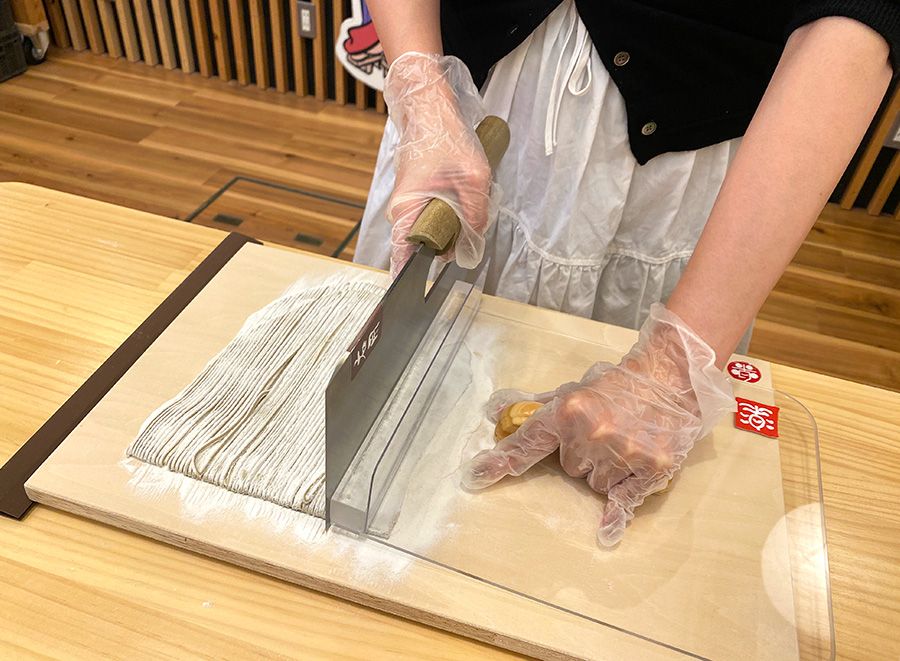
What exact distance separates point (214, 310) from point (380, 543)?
38cm

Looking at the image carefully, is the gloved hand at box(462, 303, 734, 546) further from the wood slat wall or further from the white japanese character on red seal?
the wood slat wall

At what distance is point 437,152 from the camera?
0.83 meters

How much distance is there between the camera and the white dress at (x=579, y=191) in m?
0.93

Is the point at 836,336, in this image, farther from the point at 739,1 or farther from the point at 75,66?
the point at 75,66

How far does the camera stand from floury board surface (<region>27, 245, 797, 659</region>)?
0.63 m

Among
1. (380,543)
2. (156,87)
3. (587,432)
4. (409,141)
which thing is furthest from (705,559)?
(156,87)

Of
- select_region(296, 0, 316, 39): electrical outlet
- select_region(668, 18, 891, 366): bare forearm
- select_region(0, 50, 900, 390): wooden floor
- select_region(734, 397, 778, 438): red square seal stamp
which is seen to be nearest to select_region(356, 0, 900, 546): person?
select_region(668, 18, 891, 366): bare forearm

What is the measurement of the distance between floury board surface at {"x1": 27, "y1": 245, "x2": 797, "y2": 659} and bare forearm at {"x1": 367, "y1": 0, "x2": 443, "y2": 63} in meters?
0.47

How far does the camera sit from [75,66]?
3.07 m

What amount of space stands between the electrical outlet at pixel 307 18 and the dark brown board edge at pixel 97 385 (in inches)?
80.1

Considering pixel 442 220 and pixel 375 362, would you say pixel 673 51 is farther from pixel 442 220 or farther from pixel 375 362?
pixel 375 362

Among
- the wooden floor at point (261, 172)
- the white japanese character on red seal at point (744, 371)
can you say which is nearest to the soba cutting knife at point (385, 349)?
the white japanese character on red seal at point (744, 371)

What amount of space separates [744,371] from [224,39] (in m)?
2.73

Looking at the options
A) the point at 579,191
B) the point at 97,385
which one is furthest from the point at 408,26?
the point at 97,385
